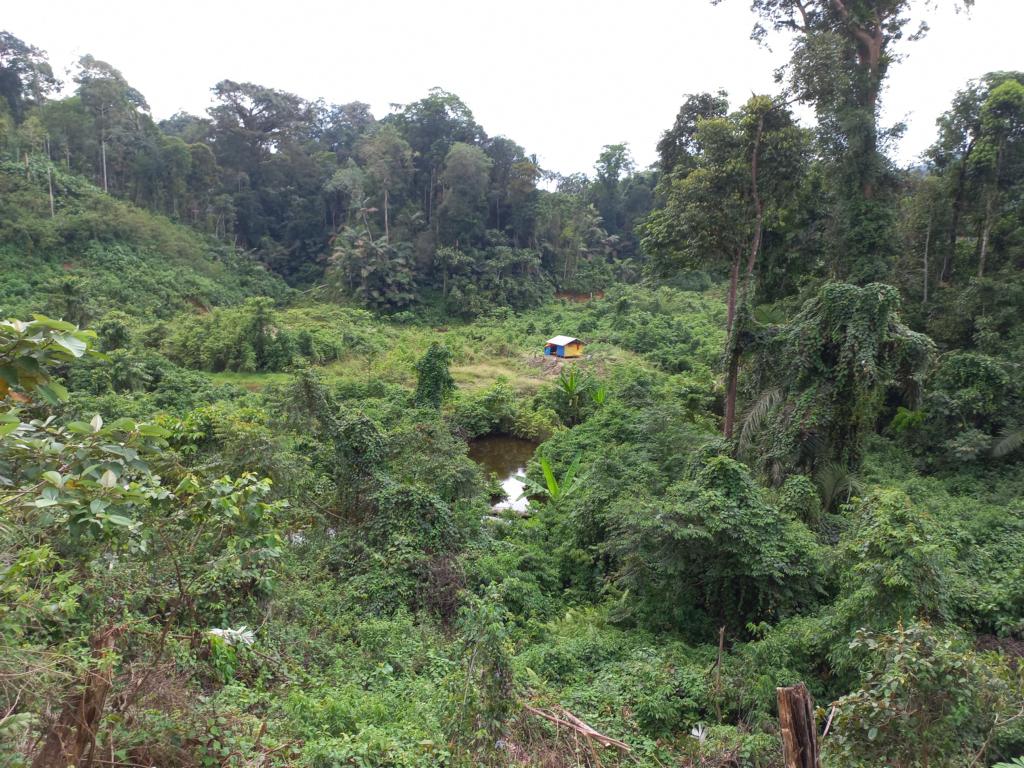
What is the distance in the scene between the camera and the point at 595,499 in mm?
8352

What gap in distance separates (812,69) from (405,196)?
84.1 ft

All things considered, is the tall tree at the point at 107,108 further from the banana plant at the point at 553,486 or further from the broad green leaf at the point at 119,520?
the broad green leaf at the point at 119,520

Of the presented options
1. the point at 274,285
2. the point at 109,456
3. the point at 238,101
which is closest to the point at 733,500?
the point at 109,456

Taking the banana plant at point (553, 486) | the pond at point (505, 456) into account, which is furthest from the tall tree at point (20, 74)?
the banana plant at point (553, 486)

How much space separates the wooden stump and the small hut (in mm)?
18914

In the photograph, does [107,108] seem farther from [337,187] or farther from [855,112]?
[855,112]

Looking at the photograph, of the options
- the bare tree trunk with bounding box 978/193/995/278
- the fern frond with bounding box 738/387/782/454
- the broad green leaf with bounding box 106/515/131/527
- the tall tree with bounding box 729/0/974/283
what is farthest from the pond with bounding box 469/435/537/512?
the bare tree trunk with bounding box 978/193/995/278

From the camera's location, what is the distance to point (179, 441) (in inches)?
331

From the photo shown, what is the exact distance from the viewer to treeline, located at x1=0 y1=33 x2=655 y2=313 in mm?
29391

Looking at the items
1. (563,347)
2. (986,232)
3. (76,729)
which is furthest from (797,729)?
(563,347)

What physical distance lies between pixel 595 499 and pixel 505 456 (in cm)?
619

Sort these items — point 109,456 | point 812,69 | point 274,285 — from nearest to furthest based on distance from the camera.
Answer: point 109,456, point 812,69, point 274,285

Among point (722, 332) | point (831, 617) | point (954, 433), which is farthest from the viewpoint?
point (722, 332)

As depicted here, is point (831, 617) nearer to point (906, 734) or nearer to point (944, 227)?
point (906, 734)
